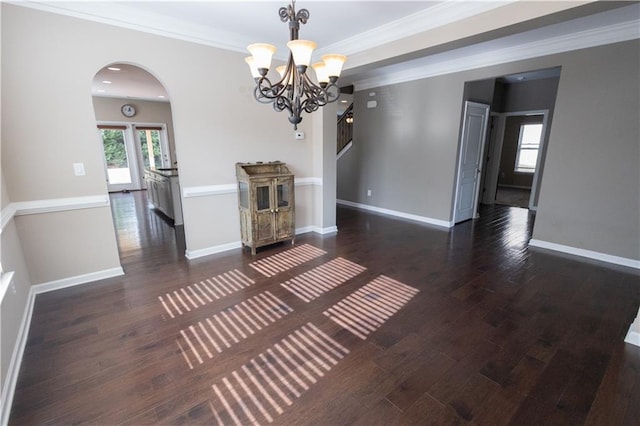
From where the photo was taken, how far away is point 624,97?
3422 mm

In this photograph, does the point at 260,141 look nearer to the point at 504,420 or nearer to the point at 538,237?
the point at 504,420

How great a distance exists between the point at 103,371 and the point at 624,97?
5806 mm

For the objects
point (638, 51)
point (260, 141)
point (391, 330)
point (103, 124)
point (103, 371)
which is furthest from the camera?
point (103, 124)

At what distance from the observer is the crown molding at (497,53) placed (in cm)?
340

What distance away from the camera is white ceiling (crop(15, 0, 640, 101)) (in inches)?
109

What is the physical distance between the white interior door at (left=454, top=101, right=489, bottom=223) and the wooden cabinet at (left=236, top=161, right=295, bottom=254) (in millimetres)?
3203

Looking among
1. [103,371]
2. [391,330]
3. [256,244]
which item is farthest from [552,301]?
[103,371]

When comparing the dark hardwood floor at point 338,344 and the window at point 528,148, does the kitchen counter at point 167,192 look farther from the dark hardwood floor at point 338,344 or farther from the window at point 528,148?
the window at point 528,148

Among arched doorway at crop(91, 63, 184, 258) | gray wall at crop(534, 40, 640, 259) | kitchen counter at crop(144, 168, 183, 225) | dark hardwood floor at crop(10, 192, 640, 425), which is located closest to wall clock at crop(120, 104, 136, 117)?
arched doorway at crop(91, 63, 184, 258)

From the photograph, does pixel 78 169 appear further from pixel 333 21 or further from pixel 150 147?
pixel 150 147

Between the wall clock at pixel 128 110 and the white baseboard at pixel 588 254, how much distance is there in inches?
411

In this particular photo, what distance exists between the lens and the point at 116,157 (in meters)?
8.98

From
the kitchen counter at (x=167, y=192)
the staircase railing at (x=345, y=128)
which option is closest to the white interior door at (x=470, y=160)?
the staircase railing at (x=345, y=128)

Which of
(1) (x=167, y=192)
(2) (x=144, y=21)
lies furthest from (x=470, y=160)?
(1) (x=167, y=192)
